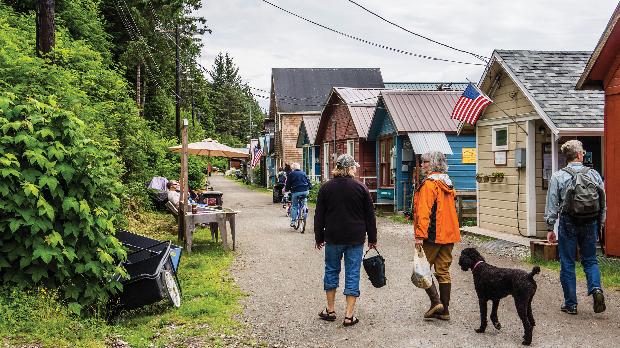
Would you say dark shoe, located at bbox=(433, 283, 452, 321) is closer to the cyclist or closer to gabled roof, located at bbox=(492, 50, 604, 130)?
gabled roof, located at bbox=(492, 50, 604, 130)

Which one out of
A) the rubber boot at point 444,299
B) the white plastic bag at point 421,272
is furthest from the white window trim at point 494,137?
the white plastic bag at point 421,272

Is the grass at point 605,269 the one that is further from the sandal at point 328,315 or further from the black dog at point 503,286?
the sandal at point 328,315

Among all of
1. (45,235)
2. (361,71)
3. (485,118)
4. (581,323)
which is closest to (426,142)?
(485,118)

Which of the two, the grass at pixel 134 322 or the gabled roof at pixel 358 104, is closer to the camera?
the grass at pixel 134 322

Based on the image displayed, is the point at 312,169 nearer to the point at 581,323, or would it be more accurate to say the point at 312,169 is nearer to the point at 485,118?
the point at 485,118

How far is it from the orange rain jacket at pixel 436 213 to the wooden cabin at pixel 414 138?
14.0 metres

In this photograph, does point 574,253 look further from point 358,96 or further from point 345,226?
point 358,96

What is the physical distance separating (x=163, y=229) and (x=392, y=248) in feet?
20.2

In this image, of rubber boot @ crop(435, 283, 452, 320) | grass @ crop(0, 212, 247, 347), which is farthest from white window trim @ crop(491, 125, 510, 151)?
rubber boot @ crop(435, 283, 452, 320)

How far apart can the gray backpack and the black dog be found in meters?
1.50

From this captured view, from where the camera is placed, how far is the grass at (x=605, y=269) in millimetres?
9134

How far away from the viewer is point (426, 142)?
21000 millimetres

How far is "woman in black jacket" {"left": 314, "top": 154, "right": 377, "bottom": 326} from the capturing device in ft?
22.6

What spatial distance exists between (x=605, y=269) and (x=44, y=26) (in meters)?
10.6
